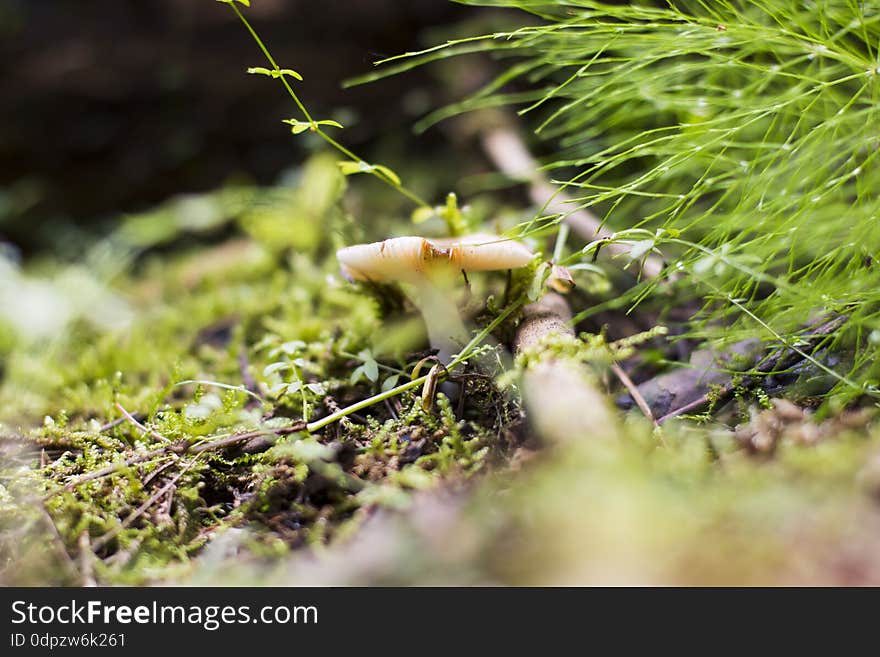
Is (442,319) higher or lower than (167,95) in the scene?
lower

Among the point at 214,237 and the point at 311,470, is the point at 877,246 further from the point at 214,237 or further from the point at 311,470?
the point at 214,237

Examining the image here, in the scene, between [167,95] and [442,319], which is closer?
[442,319]

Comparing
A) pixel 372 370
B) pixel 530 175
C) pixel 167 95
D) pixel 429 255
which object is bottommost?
pixel 372 370

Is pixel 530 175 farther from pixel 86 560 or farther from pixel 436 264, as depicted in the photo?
pixel 86 560

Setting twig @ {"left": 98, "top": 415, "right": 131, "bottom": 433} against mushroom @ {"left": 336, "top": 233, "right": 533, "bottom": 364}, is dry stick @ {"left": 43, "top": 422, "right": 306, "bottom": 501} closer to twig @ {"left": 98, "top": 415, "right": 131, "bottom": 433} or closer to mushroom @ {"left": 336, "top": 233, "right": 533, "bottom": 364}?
twig @ {"left": 98, "top": 415, "right": 131, "bottom": 433}

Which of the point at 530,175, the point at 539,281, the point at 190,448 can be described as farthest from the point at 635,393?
the point at 530,175

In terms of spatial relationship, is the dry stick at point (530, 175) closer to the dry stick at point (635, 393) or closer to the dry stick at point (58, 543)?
the dry stick at point (635, 393)

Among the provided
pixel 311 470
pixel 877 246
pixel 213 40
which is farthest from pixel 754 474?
pixel 213 40
